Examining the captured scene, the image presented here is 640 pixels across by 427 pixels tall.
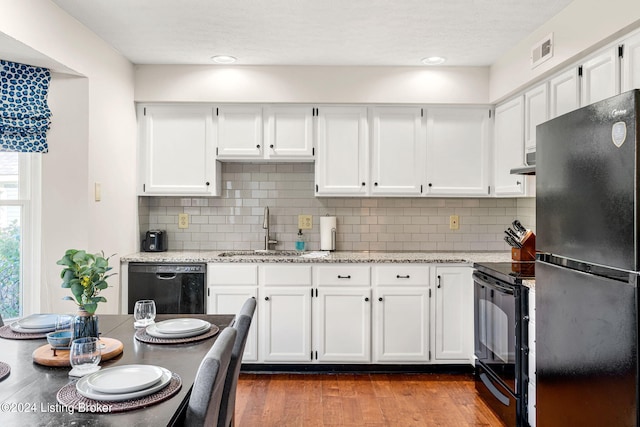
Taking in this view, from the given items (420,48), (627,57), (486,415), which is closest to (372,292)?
(486,415)

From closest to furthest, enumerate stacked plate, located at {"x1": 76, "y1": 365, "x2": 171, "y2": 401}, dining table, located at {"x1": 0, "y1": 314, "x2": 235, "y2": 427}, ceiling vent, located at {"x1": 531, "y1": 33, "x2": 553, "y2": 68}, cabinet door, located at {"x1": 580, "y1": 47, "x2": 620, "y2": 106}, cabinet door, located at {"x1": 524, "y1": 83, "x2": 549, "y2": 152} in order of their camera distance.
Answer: dining table, located at {"x1": 0, "y1": 314, "x2": 235, "y2": 427} < stacked plate, located at {"x1": 76, "y1": 365, "x2": 171, "y2": 401} < cabinet door, located at {"x1": 580, "y1": 47, "x2": 620, "y2": 106} < ceiling vent, located at {"x1": 531, "y1": 33, "x2": 553, "y2": 68} < cabinet door, located at {"x1": 524, "y1": 83, "x2": 549, "y2": 152}

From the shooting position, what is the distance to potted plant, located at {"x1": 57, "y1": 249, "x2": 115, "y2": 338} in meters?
1.61

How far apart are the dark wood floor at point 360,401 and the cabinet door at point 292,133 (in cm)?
174

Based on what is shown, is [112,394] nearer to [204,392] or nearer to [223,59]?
[204,392]

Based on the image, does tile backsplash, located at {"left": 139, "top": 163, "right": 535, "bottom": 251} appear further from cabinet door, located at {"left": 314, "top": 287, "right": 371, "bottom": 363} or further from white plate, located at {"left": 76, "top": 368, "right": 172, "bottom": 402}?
white plate, located at {"left": 76, "top": 368, "right": 172, "bottom": 402}

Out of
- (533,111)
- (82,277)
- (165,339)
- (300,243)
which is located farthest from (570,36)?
(82,277)

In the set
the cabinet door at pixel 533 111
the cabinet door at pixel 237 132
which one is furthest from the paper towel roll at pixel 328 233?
the cabinet door at pixel 533 111

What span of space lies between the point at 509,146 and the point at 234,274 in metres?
2.27

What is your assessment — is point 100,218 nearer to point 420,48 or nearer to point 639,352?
point 420,48

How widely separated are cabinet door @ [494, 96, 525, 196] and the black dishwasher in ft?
7.76

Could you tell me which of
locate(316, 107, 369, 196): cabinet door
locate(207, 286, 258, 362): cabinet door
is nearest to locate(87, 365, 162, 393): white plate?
locate(207, 286, 258, 362): cabinet door

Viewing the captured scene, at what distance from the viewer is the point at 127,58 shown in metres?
3.60

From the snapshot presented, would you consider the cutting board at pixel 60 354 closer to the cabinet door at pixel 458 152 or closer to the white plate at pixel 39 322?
the white plate at pixel 39 322

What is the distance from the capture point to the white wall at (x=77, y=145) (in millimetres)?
2729
